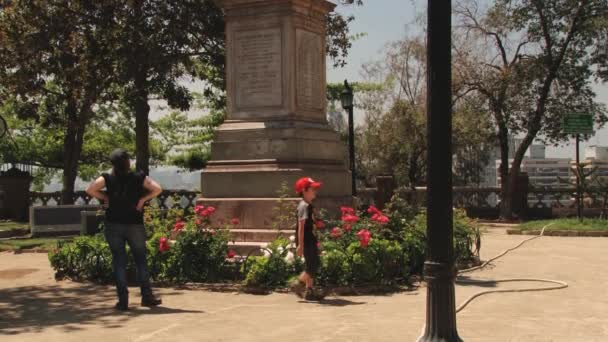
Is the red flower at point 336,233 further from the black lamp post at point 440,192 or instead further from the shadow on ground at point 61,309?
the black lamp post at point 440,192

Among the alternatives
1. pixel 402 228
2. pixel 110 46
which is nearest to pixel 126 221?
pixel 402 228

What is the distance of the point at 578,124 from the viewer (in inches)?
1003

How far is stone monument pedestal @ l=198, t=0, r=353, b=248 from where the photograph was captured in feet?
43.8

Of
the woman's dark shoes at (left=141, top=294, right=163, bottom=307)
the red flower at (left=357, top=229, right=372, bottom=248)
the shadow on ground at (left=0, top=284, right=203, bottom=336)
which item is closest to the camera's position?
the shadow on ground at (left=0, top=284, right=203, bottom=336)

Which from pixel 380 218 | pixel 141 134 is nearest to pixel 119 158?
pixel 380 218

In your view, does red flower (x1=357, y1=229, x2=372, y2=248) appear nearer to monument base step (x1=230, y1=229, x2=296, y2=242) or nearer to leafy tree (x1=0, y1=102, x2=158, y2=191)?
monument base step (x1=230, y1=229, x2=296, y2=242)

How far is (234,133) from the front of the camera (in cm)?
1386

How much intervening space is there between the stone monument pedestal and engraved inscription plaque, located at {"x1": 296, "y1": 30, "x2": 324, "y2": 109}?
0.06 feet

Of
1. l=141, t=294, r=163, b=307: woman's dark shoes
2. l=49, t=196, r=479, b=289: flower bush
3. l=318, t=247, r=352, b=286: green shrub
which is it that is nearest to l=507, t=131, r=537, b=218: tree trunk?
l=49, t=196, r=479, b=289: flower bush

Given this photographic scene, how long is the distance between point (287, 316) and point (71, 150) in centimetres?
2669

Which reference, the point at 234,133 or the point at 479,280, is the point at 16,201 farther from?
the point at 479,280

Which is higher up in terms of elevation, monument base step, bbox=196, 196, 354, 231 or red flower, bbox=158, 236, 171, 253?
monument base step, bbox=196, 196, 354, 231

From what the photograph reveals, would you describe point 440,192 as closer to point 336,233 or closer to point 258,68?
point 336,233

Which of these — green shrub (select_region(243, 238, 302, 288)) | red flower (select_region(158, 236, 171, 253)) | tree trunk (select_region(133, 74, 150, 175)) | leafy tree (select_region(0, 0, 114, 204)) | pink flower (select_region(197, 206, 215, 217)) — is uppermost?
leafy tree (select_region(0, 0, 114, 204))
